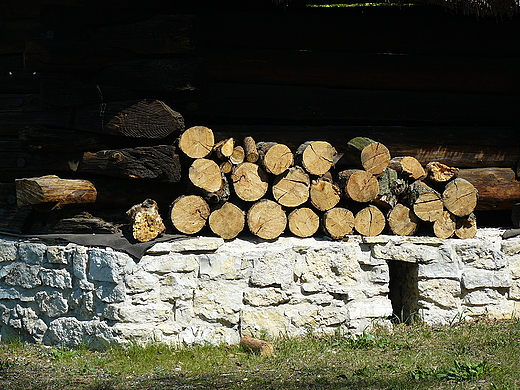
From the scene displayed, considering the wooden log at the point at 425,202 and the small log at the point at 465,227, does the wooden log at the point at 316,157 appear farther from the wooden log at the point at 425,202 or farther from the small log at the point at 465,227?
the small log at the point at 465,227

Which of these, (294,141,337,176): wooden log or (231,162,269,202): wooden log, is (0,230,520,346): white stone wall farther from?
(294,141,337,176): wooden log

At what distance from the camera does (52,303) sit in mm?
5234

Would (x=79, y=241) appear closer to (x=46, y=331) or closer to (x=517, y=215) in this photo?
(x=46, y=331)

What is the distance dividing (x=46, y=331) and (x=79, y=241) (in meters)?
0.77

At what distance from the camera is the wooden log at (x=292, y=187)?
531 centimetres

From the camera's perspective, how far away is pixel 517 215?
6.05 m

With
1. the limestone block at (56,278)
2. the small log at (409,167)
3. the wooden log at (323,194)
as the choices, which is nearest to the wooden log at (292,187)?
the wooden log at (323,194)

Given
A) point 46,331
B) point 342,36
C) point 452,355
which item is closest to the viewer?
point 452,355

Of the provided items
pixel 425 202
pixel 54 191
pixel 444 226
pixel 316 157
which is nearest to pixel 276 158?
pixel 316 157

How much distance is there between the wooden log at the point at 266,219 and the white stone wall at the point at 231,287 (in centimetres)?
9

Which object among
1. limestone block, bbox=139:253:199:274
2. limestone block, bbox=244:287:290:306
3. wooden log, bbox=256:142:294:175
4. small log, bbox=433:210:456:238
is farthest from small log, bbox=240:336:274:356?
small log, bbox=433:210:456:238

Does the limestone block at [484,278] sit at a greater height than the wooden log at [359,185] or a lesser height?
lesser

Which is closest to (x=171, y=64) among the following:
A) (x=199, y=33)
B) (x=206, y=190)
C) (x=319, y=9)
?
(x=199, y=33)

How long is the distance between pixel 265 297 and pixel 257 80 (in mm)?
1804
